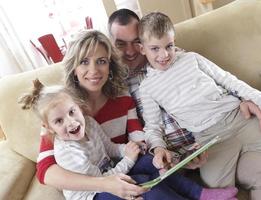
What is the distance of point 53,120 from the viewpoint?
118 cm

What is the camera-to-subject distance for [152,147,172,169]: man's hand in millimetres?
1203

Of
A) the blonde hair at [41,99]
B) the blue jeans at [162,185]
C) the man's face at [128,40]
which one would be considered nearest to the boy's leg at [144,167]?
the blue jeans at [162,185]

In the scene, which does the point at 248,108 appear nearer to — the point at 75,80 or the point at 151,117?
the point at 151,117

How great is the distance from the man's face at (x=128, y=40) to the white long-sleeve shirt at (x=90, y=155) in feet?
1.13

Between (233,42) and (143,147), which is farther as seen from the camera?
(233,42)

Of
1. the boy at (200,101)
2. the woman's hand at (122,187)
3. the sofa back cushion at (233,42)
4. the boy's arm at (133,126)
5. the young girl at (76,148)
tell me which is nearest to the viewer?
the woman's hand at (122,187)

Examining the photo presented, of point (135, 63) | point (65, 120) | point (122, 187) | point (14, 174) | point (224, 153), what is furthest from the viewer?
point (135, 63)

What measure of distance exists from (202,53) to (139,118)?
1.41 ft

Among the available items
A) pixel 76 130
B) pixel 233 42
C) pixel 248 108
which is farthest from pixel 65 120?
pixel 233 42

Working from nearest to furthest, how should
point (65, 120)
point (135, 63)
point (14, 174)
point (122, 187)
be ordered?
point (122, 187) < point (65, 120) < point (14, 174) < point (135, 63)

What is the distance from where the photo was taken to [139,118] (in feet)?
4.88

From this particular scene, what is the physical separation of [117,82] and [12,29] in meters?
1.27

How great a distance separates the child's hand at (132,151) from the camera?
1266mm

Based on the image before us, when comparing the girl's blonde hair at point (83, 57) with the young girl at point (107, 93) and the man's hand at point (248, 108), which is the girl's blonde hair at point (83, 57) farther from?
the man's hand at point (248, 108)
